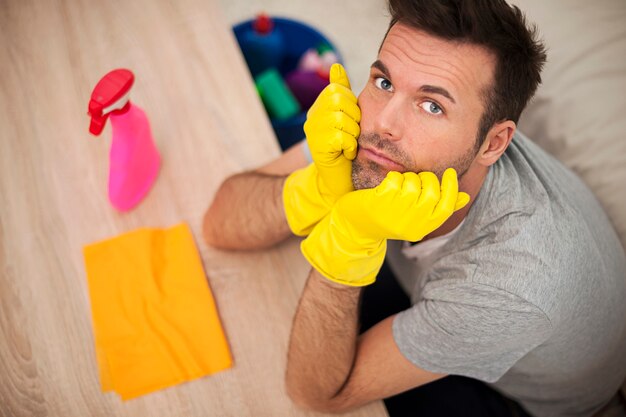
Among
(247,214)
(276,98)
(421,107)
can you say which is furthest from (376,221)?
(276,98)

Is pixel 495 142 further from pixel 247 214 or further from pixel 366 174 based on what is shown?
pixel 247 214

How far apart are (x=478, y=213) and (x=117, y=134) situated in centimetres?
70

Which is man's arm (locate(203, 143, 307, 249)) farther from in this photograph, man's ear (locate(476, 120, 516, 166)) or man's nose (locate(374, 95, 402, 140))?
man's ear (locate(476, 120, 516, 166))

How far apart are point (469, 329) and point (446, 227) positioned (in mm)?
245

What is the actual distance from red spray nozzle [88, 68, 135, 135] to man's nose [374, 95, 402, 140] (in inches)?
17.8

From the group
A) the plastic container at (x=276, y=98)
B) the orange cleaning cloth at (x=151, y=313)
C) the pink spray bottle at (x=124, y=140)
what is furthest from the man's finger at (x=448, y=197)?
the plastic container at (x=276, y=98)

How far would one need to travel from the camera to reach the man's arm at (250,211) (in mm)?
1031

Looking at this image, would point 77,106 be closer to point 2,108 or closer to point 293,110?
point 2,108


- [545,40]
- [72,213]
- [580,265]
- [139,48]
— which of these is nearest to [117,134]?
[72,213]

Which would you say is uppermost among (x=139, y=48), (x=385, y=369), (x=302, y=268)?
(x=139, y=48)

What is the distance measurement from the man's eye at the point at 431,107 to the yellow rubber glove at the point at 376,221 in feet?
0.39

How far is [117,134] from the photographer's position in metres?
0.98

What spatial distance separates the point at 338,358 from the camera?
934 millimetres

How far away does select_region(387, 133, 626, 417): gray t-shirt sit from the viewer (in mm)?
869
